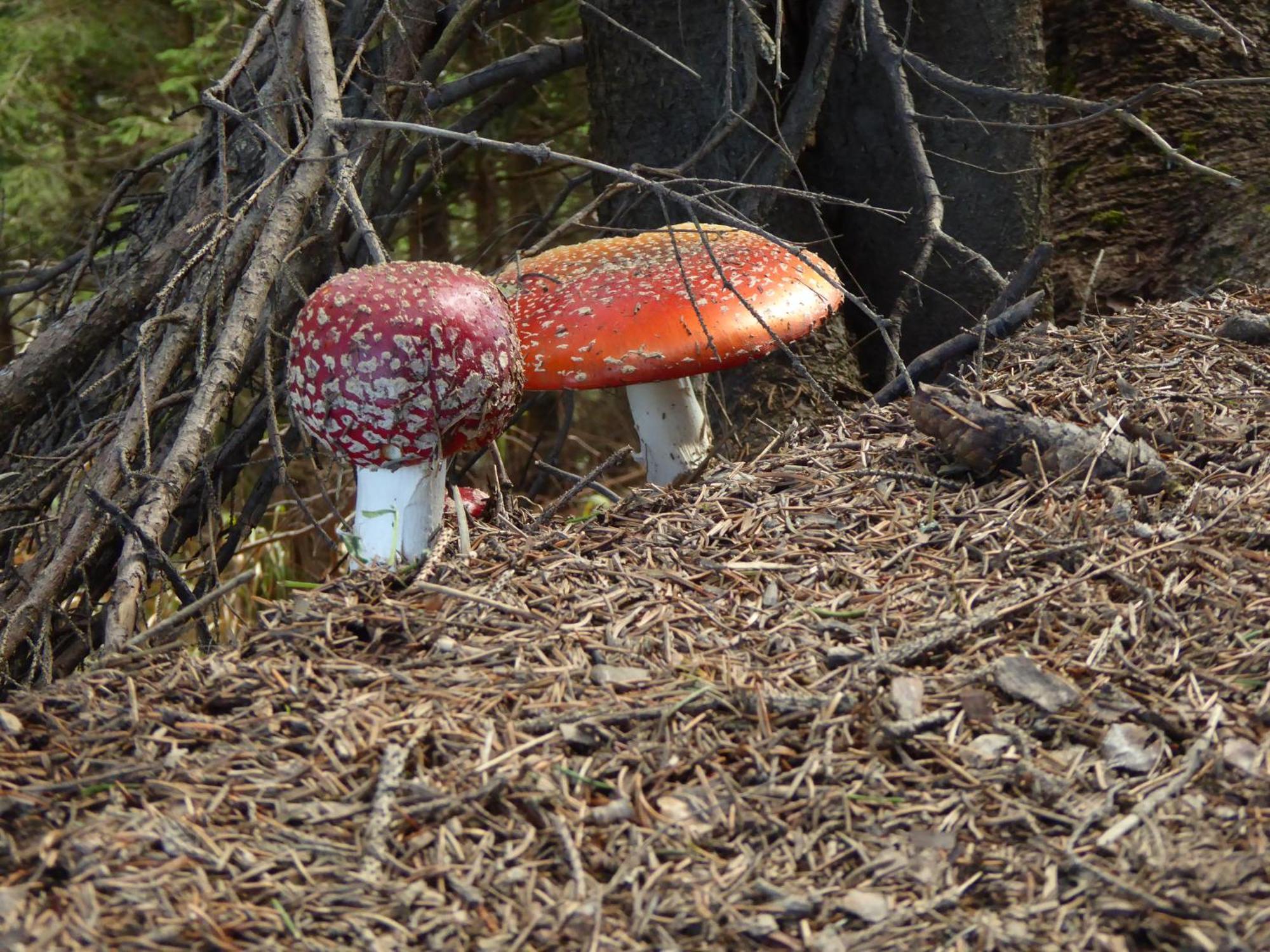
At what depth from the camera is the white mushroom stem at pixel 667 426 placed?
3.27 m

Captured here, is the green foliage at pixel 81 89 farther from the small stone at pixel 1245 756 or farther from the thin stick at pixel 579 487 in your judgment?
the small stone at pixel 1245 756

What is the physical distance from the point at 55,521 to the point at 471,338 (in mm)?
1166

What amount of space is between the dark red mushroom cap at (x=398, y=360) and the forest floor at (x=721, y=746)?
0.30 m

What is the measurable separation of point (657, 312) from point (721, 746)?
1330 millimetres

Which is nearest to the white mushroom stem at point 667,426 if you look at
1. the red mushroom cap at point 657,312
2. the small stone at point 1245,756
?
the red mushroom cap at point 657,312

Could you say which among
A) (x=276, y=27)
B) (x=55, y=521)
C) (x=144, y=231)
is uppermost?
(x=276, y=27)

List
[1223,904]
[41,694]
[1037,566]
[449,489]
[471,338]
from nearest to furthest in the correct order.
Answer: [1223,904]
[41,694]
[1037,566]
[471,338]
[449,489]

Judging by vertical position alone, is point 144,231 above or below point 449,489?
above

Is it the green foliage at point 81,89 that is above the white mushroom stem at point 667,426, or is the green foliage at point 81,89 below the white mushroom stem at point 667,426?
above

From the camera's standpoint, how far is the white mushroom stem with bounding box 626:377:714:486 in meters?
3.27

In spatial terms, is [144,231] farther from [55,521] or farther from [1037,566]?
[1037,566]

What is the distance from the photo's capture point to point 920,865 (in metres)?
1.50

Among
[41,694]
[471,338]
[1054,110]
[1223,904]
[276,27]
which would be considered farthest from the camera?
[1054,110]

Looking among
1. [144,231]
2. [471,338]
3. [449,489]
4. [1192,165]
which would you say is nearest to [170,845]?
[471,338]
